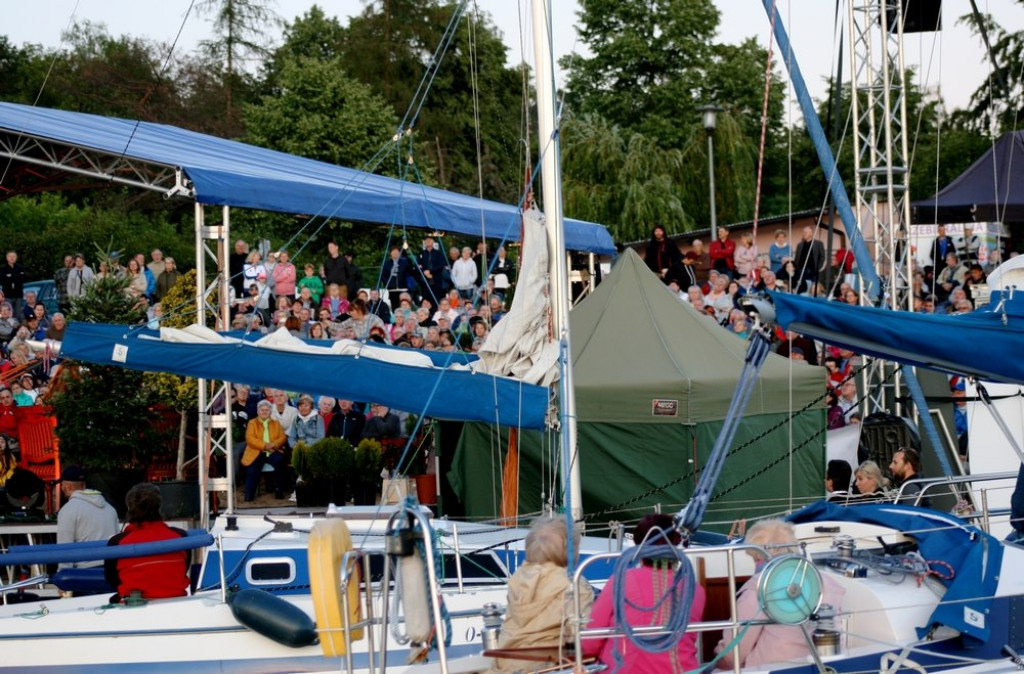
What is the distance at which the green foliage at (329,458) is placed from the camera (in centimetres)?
1627

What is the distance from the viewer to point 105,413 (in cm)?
1633

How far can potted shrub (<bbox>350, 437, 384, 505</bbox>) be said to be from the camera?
16406mm

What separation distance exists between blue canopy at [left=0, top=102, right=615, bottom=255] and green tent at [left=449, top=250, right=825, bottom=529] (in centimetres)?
212

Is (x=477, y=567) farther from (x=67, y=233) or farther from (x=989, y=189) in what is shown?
(x=67, y=233)

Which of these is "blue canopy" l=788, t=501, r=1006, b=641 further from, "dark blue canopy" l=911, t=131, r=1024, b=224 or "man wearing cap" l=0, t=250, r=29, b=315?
"man wearing cap" l=0, t=250, r=29, b=315

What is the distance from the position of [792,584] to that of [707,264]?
19.3 metres

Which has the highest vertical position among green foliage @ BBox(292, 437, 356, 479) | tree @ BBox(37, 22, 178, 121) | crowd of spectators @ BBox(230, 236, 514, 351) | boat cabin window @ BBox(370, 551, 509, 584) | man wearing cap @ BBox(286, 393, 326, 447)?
tree @ BBox(37, 22, 178, 121)

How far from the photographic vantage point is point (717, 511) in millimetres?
15305

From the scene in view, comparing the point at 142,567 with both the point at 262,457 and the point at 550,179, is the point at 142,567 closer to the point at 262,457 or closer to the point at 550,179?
the point at 550,179

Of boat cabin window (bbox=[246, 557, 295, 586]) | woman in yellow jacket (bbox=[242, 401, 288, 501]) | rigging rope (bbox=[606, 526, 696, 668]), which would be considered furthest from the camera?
woman in yellow jacket (bbox=[242, 401, 288, 501])

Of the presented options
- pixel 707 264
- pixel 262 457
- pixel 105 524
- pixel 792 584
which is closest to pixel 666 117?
pixel 707 264

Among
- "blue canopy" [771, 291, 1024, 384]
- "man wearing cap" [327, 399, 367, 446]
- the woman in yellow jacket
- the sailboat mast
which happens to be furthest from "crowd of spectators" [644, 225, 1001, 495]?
"blue canopy" [771, 291, 1024, 384]

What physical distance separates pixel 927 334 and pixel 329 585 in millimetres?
4112

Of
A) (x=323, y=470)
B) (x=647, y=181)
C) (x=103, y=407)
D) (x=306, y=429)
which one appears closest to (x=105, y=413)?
(x=103, y=407)
